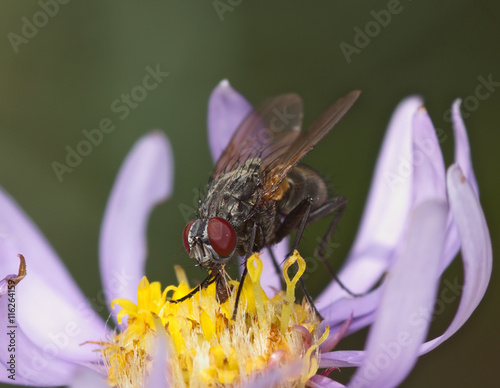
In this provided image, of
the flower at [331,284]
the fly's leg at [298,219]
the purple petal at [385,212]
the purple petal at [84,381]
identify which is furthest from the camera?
the purple petal at [385,212]

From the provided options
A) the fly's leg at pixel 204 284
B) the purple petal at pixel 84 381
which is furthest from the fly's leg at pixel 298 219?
the purple petal at pixel 84 381

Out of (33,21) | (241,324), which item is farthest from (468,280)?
(33,21)

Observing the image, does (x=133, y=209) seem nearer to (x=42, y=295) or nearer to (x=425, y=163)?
(x=42, y=295)

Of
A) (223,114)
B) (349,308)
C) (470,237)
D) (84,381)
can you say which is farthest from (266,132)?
(84,381)

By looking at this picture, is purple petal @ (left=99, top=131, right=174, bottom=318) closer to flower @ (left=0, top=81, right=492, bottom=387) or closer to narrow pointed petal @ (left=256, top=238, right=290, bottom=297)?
flower @ (left=0, top=81, right=492, bottom=387)

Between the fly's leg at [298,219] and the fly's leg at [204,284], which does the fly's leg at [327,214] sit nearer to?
the fly's leg at [298,219]

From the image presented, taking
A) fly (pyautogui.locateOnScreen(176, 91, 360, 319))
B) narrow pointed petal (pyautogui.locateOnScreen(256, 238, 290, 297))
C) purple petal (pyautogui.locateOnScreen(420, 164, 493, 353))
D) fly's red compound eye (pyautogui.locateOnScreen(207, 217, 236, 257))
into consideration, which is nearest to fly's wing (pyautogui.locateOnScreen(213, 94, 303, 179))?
fly (pyautogui.locateOnScreen(176, 91, 360, 319))
